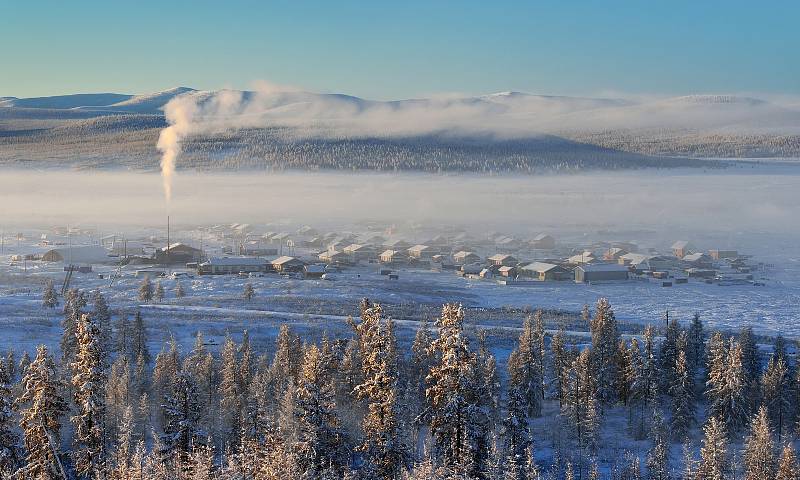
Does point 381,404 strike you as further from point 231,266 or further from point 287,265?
point 287,265

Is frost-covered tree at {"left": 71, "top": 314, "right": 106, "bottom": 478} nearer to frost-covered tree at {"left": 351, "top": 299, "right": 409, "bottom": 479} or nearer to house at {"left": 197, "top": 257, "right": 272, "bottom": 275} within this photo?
frost-covered tree at {"left": 351, "top": 299, "right": 409, "bottom": 479}

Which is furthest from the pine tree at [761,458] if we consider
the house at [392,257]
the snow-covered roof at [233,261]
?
the house at [392,257]

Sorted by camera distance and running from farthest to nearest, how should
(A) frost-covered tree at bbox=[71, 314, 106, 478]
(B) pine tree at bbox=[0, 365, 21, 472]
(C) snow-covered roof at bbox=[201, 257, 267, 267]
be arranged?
(C) snow-covered roof at bbox=[201, 257, 267, 267] < (A) frost-covered tree at bbox=[71, 314, 106, 478] < (B) pine tree at bbox=[0, 365, 21, 472]

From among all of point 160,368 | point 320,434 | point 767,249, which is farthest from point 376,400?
point 767,249

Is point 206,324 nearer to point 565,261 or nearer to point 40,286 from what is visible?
point 40,286

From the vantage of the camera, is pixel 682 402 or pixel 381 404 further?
pixel 682 402

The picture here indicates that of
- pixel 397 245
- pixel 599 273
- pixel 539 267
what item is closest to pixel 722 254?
pixel 599 273

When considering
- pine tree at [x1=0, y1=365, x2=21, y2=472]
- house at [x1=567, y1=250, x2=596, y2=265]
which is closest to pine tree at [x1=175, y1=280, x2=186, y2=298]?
house at [x1=567, y1=250, x2=596, y2=265]
